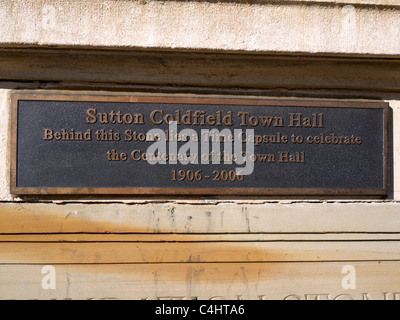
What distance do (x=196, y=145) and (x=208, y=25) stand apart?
868mm

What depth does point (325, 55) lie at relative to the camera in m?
3.07

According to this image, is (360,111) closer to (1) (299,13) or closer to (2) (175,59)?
(1) (299,13)

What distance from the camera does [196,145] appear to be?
309 cm

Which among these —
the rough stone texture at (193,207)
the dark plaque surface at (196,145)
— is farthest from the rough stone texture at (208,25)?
the dark plaque surface at (196,145)

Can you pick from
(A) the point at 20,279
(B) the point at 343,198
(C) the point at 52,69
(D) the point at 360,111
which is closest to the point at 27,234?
(A) the point at 20,279

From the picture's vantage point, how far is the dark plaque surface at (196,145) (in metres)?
2.99

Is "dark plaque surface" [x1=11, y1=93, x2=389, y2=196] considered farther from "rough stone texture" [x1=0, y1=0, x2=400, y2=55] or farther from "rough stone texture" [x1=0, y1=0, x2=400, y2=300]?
"rough stone texture" [x1=0, y1=0, x2=400, y2=55]

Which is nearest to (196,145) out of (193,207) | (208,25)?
(193,207)

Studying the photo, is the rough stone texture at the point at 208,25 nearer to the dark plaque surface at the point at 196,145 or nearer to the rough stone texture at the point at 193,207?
the rough stone texture at the point at 193,207

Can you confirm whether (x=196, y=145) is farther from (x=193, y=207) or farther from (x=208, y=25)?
(x=208, y=25)

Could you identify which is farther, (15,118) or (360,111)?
(360,111)

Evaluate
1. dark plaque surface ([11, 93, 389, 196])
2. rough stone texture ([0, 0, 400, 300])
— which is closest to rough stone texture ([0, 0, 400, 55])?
rough stone texture ([0, 0, 400, 300])

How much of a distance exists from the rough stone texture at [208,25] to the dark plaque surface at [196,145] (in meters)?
0.40

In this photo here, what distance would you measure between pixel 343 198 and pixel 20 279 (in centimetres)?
245
